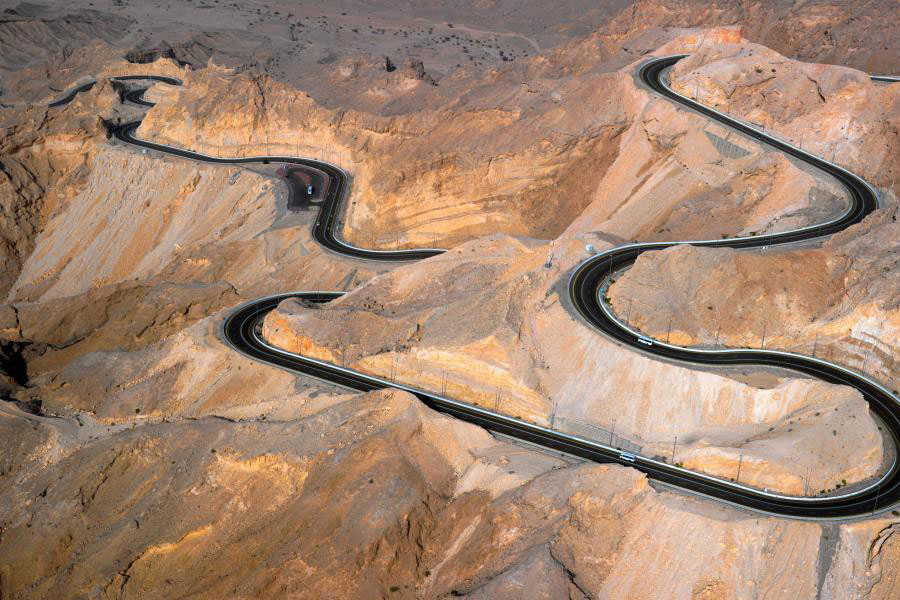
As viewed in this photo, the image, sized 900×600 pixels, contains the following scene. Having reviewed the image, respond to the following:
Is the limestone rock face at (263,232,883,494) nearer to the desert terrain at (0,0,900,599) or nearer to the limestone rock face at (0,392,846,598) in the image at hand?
the desert terrain at (0,0,900,599)

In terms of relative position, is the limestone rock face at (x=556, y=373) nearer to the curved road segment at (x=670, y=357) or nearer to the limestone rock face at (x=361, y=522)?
the curved road segment at (x=670, y=357)

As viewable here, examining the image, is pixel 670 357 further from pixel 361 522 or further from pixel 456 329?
pixel 361 522

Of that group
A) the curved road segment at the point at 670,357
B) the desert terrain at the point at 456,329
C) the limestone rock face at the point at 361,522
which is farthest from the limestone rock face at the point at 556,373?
the limestone rock face at the point at 361,522

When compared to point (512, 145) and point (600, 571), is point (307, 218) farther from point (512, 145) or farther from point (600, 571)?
point (600, 571)

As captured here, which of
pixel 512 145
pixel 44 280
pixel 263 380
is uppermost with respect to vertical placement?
pixel 512 145

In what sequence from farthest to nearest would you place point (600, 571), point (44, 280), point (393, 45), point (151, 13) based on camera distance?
1. point (151, 13)
2. point (393, 45)
3. point (44, 280)
4. point (600, 571)

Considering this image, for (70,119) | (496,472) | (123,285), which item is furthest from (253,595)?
(70,119)
